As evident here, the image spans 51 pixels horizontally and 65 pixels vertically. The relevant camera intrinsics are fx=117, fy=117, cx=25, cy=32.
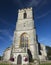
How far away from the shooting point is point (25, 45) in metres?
38.2

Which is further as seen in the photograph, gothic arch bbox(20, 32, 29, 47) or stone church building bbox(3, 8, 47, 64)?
gothic arch bbox(20, 32, 29, 47)

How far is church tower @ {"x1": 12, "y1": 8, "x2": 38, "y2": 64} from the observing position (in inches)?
1312

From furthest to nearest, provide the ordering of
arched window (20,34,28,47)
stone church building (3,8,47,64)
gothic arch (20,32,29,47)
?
1. gothic arch (20,32,29,47)
2. arched window (20,34,28,47)
3. stone church building (3,8,47,64)

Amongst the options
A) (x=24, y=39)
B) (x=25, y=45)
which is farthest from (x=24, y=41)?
(x=25, y=45)

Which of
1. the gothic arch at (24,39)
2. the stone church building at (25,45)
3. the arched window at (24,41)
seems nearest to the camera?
the stone church building at (25,45)

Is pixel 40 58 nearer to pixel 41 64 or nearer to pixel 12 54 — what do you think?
pixel 41 64

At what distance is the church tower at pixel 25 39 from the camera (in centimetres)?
3331

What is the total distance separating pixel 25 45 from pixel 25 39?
221 centimetres

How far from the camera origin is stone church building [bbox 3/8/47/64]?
33312mm

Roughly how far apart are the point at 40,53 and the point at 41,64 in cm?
738

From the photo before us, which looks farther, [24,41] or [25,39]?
[25,39]

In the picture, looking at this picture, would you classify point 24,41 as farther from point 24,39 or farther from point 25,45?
point 25,45

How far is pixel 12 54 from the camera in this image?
34.2 metres

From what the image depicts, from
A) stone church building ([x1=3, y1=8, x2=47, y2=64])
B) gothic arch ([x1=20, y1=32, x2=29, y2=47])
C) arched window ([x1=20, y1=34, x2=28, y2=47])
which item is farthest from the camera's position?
gothic arch ([x1=20, y1=32, x2=29, y2=47])
